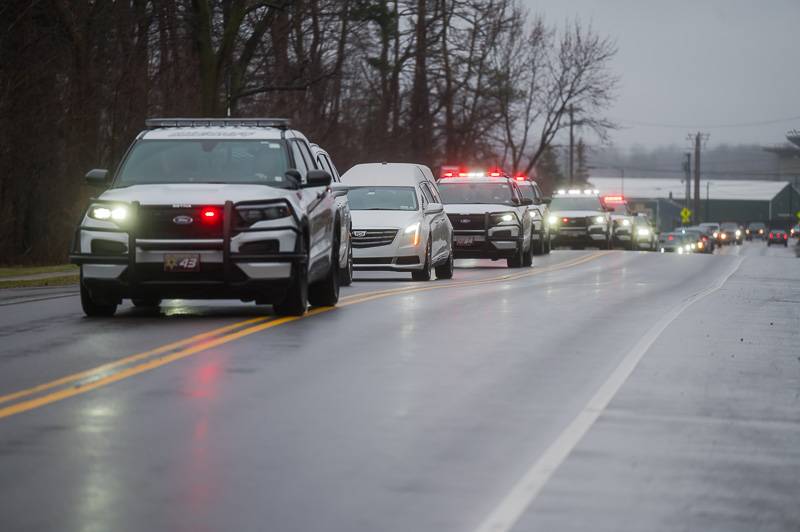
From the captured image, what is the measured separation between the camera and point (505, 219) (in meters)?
34.8

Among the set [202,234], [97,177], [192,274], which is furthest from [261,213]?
[97,177]

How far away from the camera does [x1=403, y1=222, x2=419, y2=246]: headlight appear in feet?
85.1

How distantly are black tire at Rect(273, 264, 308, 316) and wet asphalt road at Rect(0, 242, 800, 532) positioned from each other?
0.19 meters

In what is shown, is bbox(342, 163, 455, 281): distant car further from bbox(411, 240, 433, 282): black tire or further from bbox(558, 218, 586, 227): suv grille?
bbox(558, 218, 586, 227): suv grille

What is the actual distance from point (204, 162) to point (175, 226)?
5.21ft

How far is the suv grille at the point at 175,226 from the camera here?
15.9 meters

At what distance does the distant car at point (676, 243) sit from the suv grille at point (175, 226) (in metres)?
73.5

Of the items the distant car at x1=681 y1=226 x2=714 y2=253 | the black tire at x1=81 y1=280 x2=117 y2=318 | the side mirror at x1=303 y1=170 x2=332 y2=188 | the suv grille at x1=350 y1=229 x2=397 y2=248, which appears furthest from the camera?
the distant car at x1=681 y1=226 x2=714 y2=253

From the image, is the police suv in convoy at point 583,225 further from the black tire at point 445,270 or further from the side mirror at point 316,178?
the side mirror at point 316,178

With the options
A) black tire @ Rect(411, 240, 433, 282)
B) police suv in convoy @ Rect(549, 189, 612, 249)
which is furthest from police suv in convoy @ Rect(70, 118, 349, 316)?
police suv in convoy @ Rect(549, 189, 612, 249)

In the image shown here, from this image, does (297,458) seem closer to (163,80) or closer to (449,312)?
(449,312)

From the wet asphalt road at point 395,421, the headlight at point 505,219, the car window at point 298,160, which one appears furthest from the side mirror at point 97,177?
the headlight at point 505,219

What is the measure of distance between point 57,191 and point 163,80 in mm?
5004

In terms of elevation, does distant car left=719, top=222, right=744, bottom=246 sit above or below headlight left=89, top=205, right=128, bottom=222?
below
